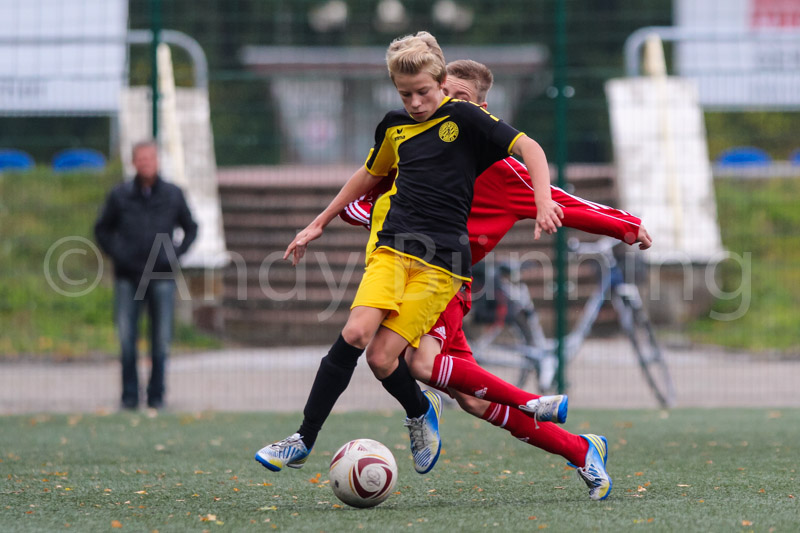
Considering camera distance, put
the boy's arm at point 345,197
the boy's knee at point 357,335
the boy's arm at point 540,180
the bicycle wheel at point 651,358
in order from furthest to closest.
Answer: the bicycle wheel at point 651,358, the boy's arm at point 345,197, the boy's knee at point 357,335, the boy's arm at point 540,180

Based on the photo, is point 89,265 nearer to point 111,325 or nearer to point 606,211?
point 111,325

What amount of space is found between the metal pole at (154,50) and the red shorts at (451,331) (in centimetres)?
474

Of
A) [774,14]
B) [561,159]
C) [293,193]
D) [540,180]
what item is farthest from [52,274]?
[774,14]

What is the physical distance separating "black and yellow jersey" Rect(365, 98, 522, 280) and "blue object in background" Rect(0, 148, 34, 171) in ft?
27.9

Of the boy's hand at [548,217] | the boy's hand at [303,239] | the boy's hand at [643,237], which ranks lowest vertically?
the boy's hand at [303,239]

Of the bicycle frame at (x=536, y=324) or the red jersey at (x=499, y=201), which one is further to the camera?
the bicycle frame at (x=536, y=324)

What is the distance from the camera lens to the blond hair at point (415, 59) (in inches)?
167

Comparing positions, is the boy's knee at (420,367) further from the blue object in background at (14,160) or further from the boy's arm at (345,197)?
the blue object in background at (14,160)

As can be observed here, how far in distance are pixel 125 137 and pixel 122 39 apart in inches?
130

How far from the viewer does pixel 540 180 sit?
14.2 feet

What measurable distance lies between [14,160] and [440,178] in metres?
10.0

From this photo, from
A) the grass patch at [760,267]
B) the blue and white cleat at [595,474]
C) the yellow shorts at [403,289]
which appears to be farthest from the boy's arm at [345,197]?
the grass patch at [760,267]

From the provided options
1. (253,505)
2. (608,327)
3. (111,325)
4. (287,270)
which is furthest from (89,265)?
(253,505)

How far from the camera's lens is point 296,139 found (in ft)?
33.0
